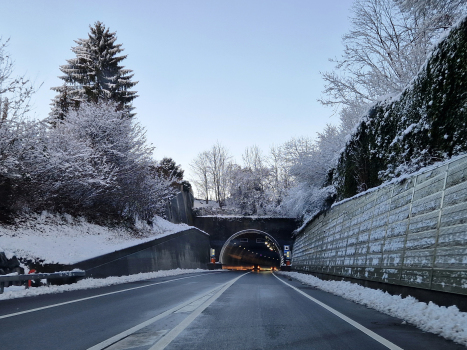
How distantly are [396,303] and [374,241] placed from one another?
3.65m

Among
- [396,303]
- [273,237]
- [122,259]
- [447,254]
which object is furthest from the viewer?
[273,237]

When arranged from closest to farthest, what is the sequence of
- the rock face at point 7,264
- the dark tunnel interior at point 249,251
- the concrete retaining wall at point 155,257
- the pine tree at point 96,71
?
1. the rock face at point 7,264
2. the concrete retaining wall at point 155,257
3. the pine tree at point 96,71
4. the dark tunnel interior at point 249,251

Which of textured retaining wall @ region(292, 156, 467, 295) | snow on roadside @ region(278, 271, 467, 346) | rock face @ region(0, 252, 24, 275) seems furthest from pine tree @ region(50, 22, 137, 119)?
snow on roadside @ region(278, 271, 467, 346)

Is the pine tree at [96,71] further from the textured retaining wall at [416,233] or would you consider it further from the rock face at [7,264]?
the textured retaining wall at [416,233]

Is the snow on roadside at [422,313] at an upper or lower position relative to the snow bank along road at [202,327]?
upper

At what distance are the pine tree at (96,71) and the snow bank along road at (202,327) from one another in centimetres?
4030

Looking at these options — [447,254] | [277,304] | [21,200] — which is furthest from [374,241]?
[21,200]

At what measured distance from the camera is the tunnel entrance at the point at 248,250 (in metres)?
54.4

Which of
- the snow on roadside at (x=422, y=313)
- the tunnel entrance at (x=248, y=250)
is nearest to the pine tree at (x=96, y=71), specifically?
the tunnel entrance at (x=248, y=250)

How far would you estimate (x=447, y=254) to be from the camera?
22.6 ft

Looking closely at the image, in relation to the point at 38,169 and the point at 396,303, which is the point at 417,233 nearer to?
the point at 396,303

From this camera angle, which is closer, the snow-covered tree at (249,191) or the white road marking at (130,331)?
the white road marking at (130,331)

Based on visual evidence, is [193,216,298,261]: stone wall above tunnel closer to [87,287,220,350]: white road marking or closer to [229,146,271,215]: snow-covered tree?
[229,146,271,215]: snow-covered tree

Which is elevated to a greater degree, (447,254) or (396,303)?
(447,254)
